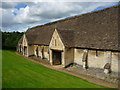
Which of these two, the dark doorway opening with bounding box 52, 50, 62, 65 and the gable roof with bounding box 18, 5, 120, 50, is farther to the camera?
the dark doorway opening with bounding box 52, 50, 62, 65

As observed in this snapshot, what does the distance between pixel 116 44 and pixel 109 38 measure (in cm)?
151

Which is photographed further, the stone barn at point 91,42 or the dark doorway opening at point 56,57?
the dark doorway opening at point 56,57

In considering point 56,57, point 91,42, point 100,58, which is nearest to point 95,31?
point 91,42

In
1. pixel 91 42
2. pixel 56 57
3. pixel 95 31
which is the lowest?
pixel 56 57

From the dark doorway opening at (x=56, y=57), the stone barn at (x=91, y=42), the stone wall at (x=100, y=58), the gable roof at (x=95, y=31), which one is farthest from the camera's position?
the dark doorway opening at (x=56, y=57)

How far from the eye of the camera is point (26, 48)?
3262 centimetres

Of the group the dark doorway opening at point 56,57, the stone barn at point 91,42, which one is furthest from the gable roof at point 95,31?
the dark doorway opening at point 56,57

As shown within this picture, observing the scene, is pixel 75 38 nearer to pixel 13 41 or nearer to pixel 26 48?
pixel 26 48

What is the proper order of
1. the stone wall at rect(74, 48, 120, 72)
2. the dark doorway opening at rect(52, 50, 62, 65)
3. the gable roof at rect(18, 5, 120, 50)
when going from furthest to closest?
the dark doorway opening at rect(52, 50, 62, 65)
the gable roof at rect(18, 5, 120, 50)
the stone wall at rect(74, 48, 120, 72)

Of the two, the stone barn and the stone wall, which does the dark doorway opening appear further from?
the stone wall

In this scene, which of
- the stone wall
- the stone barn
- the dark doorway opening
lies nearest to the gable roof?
the stone barn

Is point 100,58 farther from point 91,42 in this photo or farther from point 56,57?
point 56,57

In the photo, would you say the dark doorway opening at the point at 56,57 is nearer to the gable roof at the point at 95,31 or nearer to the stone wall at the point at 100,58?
the gable roof at the point at 95,31

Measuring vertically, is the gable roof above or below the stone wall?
above
